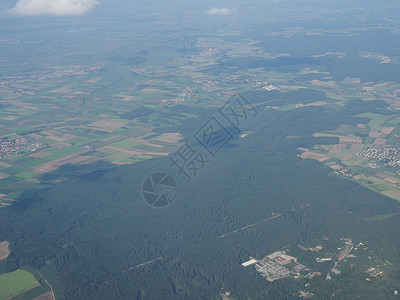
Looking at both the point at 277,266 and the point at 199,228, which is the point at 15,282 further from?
the point at 277,266

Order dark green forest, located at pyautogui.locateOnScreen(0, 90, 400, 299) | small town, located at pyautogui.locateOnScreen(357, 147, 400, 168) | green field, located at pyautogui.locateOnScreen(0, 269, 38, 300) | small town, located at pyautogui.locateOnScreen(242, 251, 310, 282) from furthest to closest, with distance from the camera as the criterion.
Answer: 1. small town, located at pyautogui.locateOnScreen(357, 147, 400, 168)
2. small town, located at pyautogui.locateOnScreen(242, 251, 310, 282)
3. dark green forest, located at pyautogui.locateOnScreen(0, 90, 400, 299)
4. green field, located at pyautogui.locateOnScreen(0, 269, 38, 300)

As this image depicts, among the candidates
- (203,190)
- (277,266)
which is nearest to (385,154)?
(203,190)

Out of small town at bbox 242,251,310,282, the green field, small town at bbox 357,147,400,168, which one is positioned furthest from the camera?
small town at bbox 357,147,400,168

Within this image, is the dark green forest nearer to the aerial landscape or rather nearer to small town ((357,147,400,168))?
the aerial landscape

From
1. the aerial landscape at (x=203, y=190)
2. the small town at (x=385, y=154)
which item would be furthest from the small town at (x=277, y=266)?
the small town at (x=385, y=154)

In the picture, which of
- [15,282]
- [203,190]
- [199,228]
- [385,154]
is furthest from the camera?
[385,154]

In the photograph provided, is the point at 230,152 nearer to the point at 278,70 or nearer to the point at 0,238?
the point at 0,238

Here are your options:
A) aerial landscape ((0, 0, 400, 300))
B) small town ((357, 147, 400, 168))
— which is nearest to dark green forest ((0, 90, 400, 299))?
aerial landscape ((0, 0, 400, 300))
